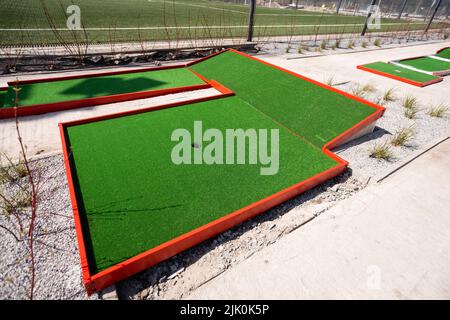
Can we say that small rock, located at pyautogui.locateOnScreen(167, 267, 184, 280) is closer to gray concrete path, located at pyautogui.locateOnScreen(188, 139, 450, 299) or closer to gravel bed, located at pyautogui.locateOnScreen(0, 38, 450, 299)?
gravel bed, located at pyautogui.locateOnScreen(0, 38, 450, 299)

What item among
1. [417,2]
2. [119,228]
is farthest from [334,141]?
[417,2]

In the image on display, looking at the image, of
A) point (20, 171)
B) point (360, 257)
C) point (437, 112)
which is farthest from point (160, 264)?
point (437, 112)

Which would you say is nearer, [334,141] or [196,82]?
[334,141]

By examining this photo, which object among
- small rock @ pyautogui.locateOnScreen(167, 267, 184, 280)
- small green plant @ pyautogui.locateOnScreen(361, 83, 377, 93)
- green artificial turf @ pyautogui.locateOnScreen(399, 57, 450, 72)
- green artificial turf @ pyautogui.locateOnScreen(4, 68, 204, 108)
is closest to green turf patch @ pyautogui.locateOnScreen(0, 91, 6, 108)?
green artificial turf @ pyautogui.locateOnScreen(4, 68, 204, 108)

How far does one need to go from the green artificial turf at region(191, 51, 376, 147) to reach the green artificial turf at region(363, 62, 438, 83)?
238 inches

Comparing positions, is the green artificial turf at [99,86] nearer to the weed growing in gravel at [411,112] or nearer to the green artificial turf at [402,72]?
the weed growing in gravel at [411,112]

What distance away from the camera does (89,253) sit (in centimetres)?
284

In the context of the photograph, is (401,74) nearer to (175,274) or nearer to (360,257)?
(360,257)

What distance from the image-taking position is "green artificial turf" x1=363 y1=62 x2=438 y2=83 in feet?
31.9

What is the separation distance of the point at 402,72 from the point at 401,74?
1.22 ft

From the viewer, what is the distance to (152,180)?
391 centimetres

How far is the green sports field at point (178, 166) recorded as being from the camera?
10.5 ft
